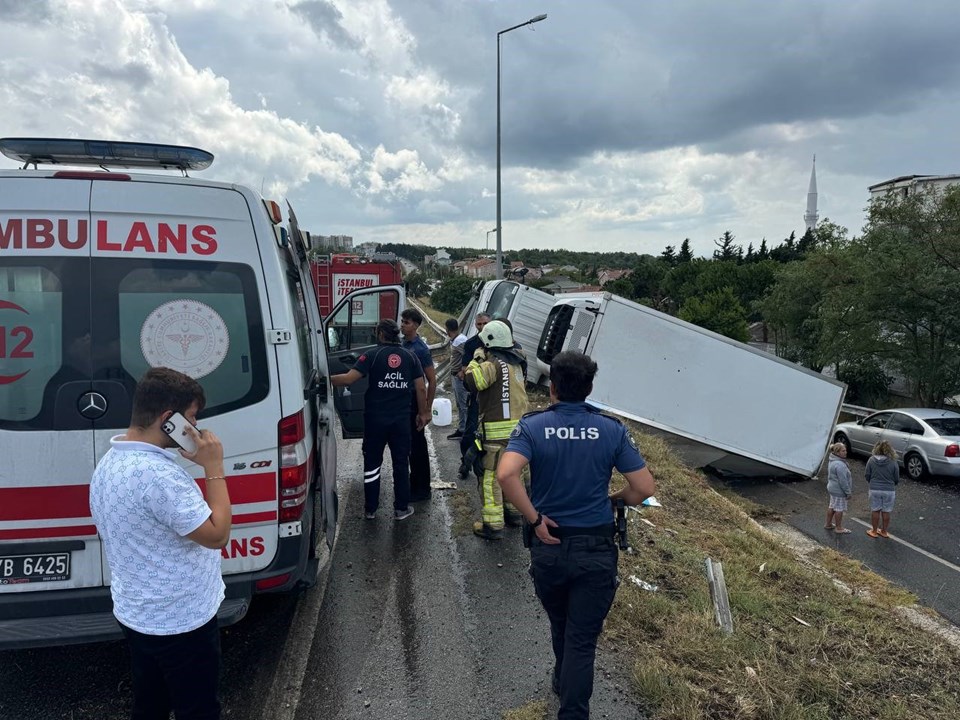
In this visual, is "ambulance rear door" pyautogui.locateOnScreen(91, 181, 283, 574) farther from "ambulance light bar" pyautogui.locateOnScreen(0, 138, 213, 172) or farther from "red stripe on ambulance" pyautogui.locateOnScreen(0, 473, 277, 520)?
"ambulance light bar" pyautogui.locateOnScreen(0, 138, 213, 172)

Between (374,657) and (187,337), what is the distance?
1.98 metres

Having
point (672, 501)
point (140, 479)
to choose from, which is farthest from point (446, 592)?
point (672, 501)

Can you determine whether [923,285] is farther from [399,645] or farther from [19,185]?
[19,185]

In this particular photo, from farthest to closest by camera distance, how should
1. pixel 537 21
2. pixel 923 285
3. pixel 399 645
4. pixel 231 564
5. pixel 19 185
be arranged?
1. pixel 923 285
2. pixel 537 21
3. pixel 399 645
4. pixel 231 564
5. pixel 19 185

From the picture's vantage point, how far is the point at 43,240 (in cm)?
289

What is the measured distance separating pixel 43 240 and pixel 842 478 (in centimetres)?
1030

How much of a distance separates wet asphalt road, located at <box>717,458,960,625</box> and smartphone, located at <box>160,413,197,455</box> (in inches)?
287

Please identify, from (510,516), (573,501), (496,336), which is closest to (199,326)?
(573,501)

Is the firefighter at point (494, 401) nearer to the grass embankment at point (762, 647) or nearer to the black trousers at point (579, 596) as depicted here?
the grass embankment at point (762, 647)

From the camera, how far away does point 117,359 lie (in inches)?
117

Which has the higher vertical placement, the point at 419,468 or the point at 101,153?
the point at 101,153

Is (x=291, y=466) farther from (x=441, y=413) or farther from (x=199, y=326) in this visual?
(x=441, y=413)

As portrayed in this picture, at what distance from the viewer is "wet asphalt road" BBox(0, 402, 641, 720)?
10.2ft

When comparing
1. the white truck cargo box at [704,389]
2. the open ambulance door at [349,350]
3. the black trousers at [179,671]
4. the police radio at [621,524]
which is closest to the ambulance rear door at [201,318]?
the black trousers at [179,671]
